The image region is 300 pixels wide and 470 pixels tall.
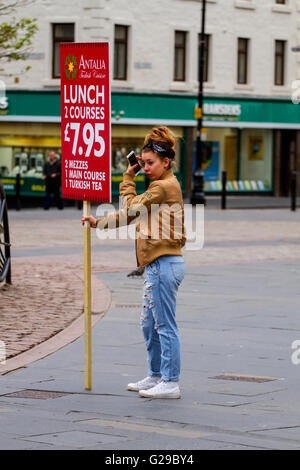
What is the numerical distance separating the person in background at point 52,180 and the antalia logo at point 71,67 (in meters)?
26.1

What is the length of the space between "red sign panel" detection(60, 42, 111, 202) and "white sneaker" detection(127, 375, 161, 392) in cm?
122

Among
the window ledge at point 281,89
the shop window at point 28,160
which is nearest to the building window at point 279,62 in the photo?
the window ledge at point 281,89

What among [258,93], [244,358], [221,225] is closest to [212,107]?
[258,93]

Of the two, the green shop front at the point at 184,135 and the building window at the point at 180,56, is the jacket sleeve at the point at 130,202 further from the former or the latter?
the building window at the point at 180,56

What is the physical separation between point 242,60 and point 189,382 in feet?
122

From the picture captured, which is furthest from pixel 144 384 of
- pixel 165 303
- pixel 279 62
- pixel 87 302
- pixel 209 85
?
pixel 279 62

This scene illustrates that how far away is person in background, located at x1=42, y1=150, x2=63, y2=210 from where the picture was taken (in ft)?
113

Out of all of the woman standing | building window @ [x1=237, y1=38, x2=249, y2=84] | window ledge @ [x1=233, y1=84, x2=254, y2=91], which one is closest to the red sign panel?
the woman standing

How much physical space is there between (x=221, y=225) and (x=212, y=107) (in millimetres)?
16016

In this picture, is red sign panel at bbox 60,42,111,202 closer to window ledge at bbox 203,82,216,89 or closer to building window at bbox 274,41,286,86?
window ledge at bbox 203,82,216,89

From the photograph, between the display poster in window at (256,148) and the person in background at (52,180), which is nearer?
the person in background at (52,180)

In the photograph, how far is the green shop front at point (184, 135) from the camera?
39469 mm

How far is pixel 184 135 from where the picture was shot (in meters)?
43.1
